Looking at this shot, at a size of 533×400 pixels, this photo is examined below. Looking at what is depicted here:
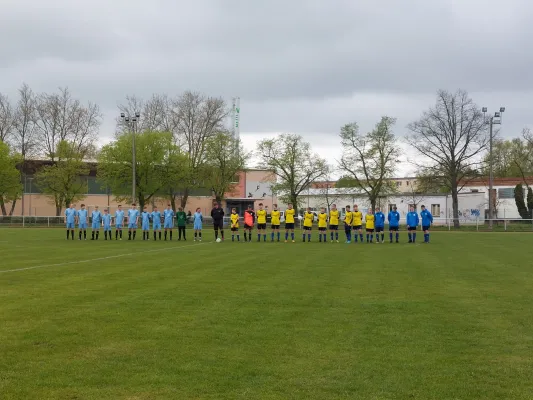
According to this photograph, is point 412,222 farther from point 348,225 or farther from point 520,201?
point 520,201

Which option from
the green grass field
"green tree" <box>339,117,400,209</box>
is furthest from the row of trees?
the green grass field

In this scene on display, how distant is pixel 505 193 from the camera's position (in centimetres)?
6912

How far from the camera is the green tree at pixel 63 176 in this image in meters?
63.7

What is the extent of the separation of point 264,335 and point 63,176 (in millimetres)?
60543

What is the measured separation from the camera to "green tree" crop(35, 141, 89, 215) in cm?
6372

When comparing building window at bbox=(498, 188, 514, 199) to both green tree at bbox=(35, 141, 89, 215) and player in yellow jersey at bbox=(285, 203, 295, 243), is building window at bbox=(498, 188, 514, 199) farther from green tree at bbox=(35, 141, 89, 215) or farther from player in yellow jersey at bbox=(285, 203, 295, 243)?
green tree at bbox=(35, 141, 89, 215)

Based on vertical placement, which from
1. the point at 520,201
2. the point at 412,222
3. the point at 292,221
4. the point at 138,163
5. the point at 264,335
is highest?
the point at 138,163

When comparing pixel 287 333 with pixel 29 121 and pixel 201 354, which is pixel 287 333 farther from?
pixel 29 121

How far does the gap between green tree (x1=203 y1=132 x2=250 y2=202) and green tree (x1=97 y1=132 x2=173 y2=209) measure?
463 cm

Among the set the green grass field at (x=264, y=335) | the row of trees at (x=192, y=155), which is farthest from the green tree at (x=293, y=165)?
the green grass field at (x=264, y=335)

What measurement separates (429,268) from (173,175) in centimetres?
4981

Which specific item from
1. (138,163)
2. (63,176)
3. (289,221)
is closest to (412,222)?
(289,221)

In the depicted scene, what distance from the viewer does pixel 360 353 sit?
6.57 m

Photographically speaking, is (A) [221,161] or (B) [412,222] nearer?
(B) [412,222]
